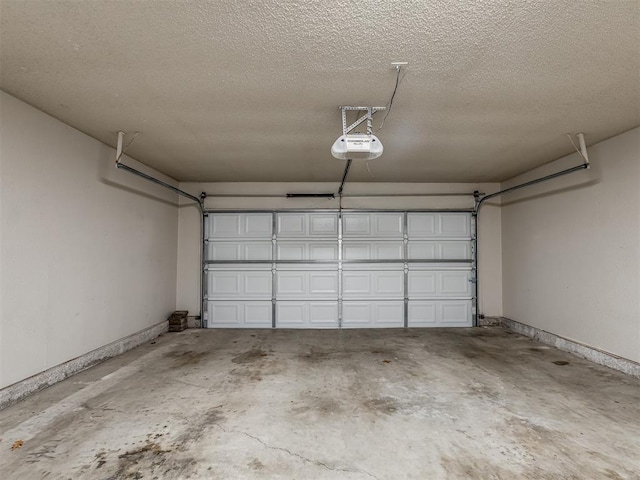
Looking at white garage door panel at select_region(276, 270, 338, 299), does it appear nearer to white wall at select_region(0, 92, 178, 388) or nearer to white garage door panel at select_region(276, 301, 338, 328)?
white garage door panel at select_region(276, 301, 338, 328)

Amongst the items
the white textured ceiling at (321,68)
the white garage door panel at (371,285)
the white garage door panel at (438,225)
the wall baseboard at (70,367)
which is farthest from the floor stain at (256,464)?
the white garage door panel at (438,225)

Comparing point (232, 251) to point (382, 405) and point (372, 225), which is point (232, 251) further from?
point (382, 405)

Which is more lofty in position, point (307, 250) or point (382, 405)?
point (307, 250)

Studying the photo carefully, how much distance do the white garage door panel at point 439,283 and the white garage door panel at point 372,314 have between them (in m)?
0.41

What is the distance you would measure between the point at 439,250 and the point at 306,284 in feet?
8.23

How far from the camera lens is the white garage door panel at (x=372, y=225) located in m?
5.49

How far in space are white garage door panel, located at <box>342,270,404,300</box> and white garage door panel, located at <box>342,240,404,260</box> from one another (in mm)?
275

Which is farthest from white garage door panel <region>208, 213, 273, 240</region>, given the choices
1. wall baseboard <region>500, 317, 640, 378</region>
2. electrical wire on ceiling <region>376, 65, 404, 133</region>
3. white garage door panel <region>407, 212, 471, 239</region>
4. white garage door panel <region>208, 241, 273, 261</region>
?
wall baseboard <region>500, 317, 640, 378</region>

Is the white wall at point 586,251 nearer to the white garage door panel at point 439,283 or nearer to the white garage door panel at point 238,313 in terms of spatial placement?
the white garage door panel at point 439,283

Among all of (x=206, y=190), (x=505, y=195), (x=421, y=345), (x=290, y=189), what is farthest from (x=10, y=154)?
(x=505, y=195)

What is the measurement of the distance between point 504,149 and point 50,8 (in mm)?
4326

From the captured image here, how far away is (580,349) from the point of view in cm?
379

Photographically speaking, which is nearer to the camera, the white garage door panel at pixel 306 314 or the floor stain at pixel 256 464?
the floor stain at pixel 256 464

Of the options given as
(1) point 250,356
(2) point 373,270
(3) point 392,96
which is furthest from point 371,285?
(3) point 392,96
